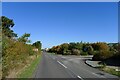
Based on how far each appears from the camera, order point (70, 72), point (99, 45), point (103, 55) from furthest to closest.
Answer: point (99, 45)
point (103, 55)
point (70, 72)

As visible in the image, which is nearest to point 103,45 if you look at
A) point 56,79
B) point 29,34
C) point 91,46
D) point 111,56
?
point 91,46

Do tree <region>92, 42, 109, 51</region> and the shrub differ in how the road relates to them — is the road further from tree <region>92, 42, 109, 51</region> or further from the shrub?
tree <region>92, 42, 109, 51</region>

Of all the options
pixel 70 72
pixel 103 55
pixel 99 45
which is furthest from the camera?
pixel 99 45

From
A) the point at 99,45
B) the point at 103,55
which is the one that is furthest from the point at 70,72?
the point at 99,45

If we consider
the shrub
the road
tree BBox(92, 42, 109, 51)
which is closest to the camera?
the road

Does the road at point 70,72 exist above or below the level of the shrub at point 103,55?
below

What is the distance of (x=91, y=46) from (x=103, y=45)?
4.90m

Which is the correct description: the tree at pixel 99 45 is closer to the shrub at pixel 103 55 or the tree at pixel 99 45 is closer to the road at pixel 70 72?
the shrub at pixel 103 55

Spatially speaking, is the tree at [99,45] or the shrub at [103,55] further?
the tree at [99,45]

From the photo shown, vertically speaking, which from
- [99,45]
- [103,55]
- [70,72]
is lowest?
[70,72]

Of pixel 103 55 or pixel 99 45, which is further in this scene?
pixel 99 45

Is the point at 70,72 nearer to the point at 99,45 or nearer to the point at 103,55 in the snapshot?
the point at 103,55

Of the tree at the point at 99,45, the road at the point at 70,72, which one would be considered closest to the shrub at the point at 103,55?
the road at the point at 70,72

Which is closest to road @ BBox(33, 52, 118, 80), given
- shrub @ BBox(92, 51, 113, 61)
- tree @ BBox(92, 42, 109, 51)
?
shrub @ BBox(92, 51, 113, 61)
